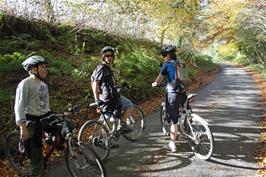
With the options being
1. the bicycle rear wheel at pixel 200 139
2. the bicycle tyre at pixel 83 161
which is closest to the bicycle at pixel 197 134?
the bicycle rear wheel at pixel 200 139

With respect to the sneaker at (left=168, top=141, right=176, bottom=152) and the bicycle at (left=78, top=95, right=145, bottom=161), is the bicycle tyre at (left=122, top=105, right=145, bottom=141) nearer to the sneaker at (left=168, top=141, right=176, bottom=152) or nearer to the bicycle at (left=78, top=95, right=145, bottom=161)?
the bicycle at (left=78, top=95, right=145, bottom=161)

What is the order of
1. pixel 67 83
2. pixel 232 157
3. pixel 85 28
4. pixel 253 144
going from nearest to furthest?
pixel 232 157 < pixel 253 144 < pixel 67 83 < pixel 85 28

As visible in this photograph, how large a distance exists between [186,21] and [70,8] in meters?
11.9

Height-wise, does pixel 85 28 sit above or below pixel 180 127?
above

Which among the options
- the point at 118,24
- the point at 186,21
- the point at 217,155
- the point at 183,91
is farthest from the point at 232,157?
the point at 186,21

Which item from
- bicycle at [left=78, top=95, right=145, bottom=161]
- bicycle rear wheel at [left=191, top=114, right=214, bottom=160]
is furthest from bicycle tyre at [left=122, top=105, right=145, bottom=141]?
bicycle rear wheel at [left=191, top=114, right=214, bottom=160]

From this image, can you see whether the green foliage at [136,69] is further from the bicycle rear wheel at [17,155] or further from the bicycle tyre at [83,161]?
the bicycle tyre at [83,161]

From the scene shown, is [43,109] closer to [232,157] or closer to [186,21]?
[232,157]

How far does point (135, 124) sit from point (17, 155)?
294 cm

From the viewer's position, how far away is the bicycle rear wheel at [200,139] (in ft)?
21.9

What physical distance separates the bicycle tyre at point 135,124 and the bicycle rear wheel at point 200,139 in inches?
66.6

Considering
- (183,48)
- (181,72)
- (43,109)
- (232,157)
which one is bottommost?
(232,157)

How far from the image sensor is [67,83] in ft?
37.4

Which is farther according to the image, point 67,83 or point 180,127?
point 67,83
